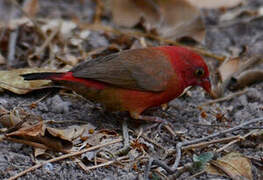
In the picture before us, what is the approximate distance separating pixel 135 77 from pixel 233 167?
3.78 ft

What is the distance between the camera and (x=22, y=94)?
4.07 m

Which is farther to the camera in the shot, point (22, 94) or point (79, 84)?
point (22, 94)

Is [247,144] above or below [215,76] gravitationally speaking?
below

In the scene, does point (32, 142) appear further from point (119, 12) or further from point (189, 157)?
point (119, 12)

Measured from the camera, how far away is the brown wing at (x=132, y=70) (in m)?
3.80

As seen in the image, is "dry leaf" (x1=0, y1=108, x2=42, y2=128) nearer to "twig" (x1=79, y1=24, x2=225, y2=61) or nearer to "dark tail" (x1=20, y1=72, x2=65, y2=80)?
"dark tail" (x1=20, y1=72, x2=65, y2=80)

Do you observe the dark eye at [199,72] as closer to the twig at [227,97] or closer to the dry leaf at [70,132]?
the twig at [227,97]

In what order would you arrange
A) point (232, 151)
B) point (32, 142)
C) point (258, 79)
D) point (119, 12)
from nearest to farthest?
1. point (32, 142)
2. point (232, 151)
3. point (258, 79)
4. point (119, 12)

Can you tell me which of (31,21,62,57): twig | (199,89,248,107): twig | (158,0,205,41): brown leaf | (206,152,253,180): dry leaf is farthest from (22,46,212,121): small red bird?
(158,0,205,41): brown leaf

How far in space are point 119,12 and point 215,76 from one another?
1.73 meters

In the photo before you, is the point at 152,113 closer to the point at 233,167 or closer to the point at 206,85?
the point at 206,85

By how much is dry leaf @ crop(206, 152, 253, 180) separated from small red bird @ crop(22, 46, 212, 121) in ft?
2.70

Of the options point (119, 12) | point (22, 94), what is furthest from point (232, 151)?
point (119, 12)

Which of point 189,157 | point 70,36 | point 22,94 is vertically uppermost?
point 70,36
